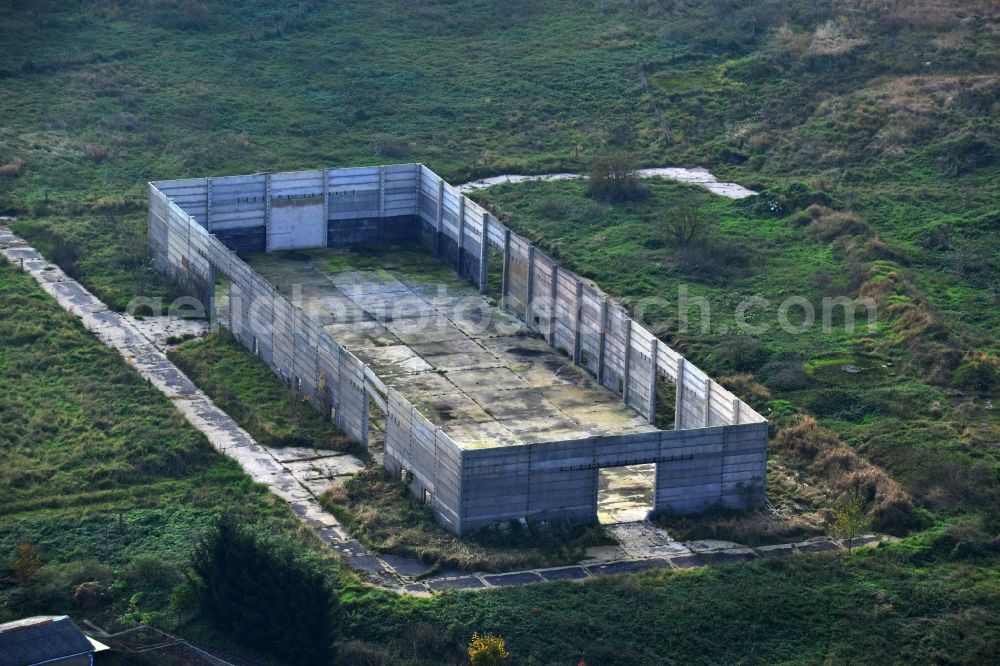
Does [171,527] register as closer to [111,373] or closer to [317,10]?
[111,373]

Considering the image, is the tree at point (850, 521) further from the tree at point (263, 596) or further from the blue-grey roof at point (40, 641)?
the blue-grey roof at point (40, 641)

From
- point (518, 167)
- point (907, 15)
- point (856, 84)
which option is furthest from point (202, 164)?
point (907, 15)

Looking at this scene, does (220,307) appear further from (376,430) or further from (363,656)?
(363,656)

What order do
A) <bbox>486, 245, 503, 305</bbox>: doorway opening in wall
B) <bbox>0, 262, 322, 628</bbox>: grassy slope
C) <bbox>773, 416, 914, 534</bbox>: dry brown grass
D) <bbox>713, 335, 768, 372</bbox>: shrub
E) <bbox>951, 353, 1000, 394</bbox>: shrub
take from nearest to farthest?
<bbox>0, 262, 322, 628</bbox>: grassy slope < <bbox>773, 416, 914, 534</bbox>: dry brown grass < <bbox>951, 353, 1000, 394</bbox>: shrub < <bbox>713, 335, 768, 372</bbox>: shrub < <bbox>486, 245, 503, 305</bbox>: doorway opening in wall

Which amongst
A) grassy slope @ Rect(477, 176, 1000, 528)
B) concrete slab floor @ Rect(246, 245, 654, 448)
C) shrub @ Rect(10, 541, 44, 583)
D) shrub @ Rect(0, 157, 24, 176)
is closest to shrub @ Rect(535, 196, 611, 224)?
grassy slope @ Rect(477, 176, 1000, 528)

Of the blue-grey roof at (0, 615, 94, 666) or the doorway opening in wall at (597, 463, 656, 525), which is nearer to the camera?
the blue-grey roof at (0, 615, 94, 666)

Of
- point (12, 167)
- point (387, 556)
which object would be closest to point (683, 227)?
point (387, 556)

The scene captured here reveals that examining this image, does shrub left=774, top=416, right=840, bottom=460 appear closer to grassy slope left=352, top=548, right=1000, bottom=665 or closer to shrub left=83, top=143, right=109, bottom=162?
grassy slope left=352, top=548, right=1000, bottom=665
